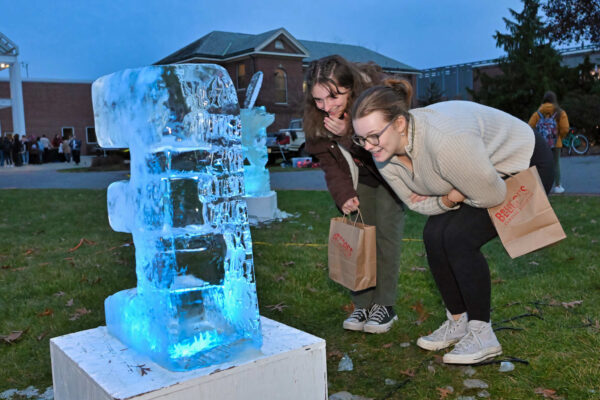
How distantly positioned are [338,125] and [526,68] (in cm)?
2329

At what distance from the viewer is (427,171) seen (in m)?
2.89

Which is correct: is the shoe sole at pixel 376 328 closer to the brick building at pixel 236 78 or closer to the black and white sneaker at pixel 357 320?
the black and white sneaker at pixel 357 320

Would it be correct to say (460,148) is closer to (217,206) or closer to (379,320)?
(217,206)

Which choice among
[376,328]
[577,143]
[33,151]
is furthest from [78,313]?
[33,151]

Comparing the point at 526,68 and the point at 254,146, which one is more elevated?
the point at 526,68

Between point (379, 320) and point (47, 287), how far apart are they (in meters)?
3.08

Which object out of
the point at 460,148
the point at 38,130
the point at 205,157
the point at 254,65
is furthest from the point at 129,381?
the point at 38,130

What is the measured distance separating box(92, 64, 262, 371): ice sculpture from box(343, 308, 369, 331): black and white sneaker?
1.49 m

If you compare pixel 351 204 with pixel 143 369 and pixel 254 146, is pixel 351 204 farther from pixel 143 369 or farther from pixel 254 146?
pixel 254 146

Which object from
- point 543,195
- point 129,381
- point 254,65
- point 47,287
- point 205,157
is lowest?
point 47,287

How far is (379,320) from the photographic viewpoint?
12.6ft

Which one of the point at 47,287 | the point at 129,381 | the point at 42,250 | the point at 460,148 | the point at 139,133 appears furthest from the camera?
the point at 42,250

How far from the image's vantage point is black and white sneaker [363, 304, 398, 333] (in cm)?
382

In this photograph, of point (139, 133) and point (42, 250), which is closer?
point (139, 133)
